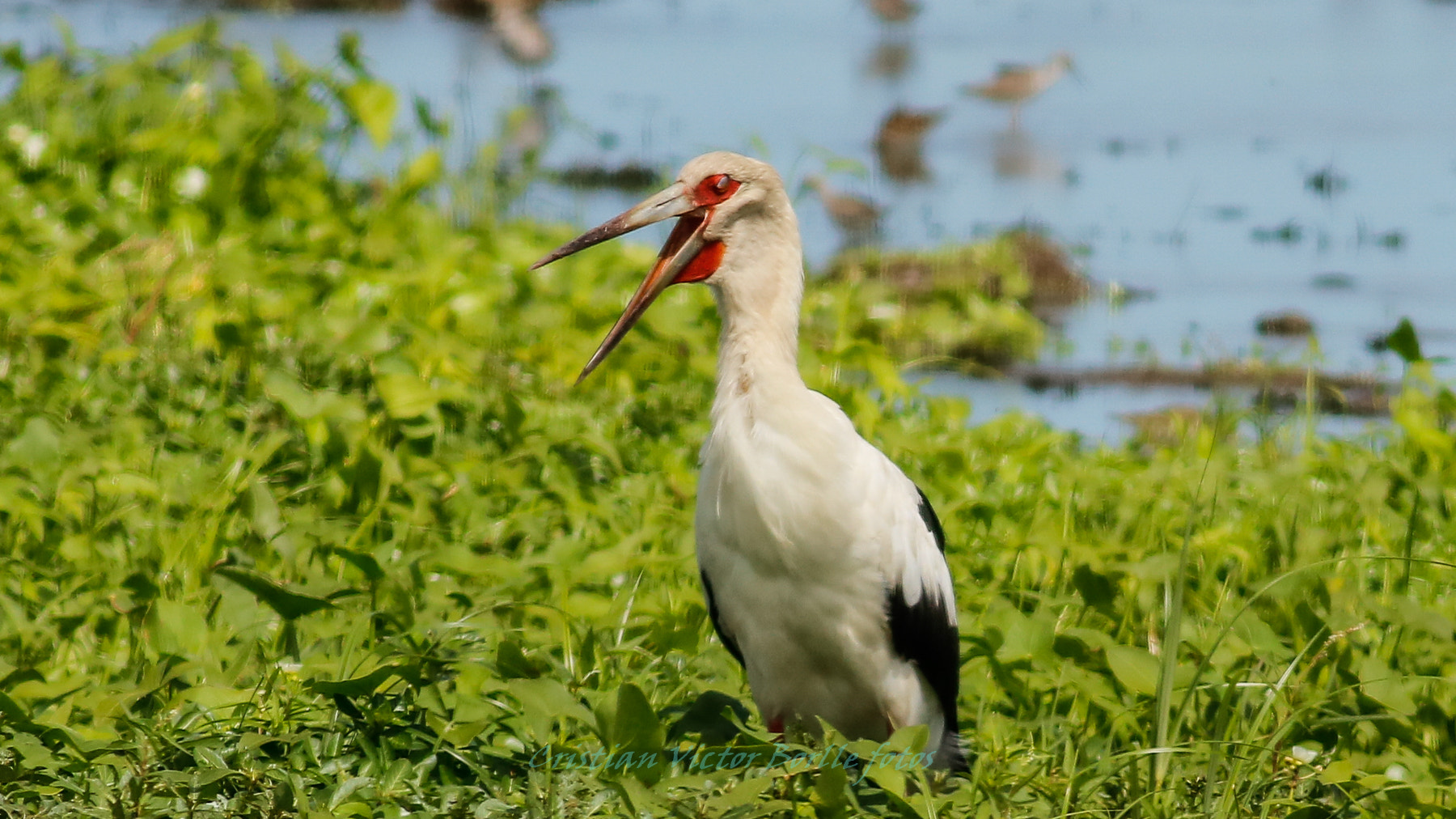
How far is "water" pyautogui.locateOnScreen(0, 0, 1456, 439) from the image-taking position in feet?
22.7

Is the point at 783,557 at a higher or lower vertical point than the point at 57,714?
higher

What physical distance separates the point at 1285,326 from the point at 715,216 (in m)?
4.17

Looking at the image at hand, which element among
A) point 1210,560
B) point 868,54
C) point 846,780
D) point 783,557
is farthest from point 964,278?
point 868,54

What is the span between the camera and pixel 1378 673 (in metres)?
2.81

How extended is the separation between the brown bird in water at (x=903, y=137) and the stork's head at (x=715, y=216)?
6.36 meters

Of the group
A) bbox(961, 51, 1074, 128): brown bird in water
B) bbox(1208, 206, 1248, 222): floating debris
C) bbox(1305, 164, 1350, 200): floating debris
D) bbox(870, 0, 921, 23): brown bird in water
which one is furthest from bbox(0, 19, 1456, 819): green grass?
bbox(870, 0, 921, 23): brown bird in water

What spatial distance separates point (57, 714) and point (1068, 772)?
1.66 metres

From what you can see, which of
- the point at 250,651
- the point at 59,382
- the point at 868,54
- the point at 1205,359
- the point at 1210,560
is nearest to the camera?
the point at 250,651

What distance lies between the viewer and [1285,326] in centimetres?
653

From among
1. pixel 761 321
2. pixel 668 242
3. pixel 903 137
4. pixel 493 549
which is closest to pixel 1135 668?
pixel 761 321

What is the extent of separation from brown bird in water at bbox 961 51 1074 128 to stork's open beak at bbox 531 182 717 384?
683 cm

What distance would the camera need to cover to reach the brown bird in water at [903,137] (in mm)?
9367

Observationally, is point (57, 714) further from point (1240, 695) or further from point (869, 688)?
point (1240, 695)

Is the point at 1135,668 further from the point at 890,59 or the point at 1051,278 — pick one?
the point at 890,59
